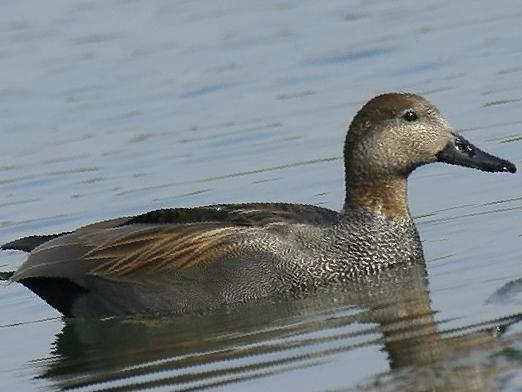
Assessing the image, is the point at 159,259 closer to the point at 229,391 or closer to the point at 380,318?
the point at 380,318

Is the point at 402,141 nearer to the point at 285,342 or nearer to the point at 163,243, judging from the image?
the point at 163,243

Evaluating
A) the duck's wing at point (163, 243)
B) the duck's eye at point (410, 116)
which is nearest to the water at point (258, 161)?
the duck's wing at point (163, 243)

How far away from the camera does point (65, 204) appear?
16.0 meters

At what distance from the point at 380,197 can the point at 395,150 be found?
352 mm

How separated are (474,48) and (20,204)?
5535 mm

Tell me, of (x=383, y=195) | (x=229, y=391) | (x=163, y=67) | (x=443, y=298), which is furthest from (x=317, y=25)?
(x=229, y=391)

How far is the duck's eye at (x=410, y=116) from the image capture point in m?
13.0

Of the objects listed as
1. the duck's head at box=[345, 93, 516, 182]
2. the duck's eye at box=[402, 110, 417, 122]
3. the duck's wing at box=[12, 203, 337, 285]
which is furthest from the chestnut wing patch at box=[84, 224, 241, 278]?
the duck's eye at box=[402, 110, 417, 122]

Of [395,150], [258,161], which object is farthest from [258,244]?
[258,161]

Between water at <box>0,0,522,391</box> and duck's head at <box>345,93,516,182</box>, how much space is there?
2.09 ft

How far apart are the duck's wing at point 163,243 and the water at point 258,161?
369 mm

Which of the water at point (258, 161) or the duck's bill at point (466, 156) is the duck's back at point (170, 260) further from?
the duck's bill at point (466, 156)

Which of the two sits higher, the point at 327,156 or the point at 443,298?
the point at 327,156

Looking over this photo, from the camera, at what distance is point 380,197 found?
13.1 metres
